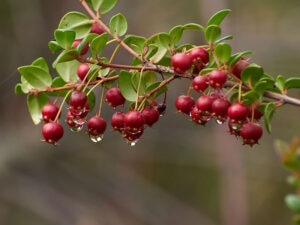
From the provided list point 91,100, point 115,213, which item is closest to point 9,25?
point 115,213

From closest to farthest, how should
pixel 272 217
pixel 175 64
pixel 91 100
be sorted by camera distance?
1. pixel 175 64
2. pixel 91 100
3. pixel 272 217

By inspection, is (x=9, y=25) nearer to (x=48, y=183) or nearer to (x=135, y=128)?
(x=48, y=183)

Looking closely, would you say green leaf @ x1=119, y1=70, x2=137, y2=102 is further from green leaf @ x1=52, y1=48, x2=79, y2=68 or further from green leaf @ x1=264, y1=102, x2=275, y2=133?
green leaf @ x1=264, y1=102, x2=275, y2=133

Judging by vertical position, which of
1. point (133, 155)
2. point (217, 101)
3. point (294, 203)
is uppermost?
point (217, 101)

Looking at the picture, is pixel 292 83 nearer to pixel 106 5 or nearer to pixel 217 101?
pixel 217 101

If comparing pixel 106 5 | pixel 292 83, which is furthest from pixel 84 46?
pixel 292 83

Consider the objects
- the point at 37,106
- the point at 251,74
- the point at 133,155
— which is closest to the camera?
the point at 251,74

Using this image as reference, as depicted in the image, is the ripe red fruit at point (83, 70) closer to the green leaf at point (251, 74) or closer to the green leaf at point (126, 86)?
the green leaf at point (126, 86)

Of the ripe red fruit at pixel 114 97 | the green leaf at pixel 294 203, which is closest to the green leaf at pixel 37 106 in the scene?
the ripe red fruit at pixel 114 97
